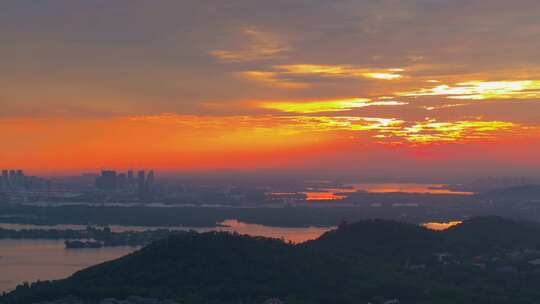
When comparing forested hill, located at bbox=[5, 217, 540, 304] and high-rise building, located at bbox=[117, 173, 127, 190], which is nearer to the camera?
forested hill, located at bbox=[5, 217, 540, 304]

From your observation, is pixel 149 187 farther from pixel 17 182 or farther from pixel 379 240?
pixel 379 240

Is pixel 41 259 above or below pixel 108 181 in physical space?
below

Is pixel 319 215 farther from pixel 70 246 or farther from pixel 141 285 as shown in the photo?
pixel 141 285

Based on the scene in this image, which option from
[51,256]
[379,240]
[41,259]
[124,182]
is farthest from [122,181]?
[379,240]

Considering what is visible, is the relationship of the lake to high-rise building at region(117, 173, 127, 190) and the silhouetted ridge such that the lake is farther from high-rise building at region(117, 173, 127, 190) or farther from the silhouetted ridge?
high-rise building at region(117, 173, 127, 190)

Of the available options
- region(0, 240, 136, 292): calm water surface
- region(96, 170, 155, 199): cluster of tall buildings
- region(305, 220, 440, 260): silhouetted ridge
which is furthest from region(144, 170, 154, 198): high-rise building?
region(305, 220, 440, 260): silhouetted ridge

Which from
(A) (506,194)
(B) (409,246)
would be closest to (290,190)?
(A) (506,194)
